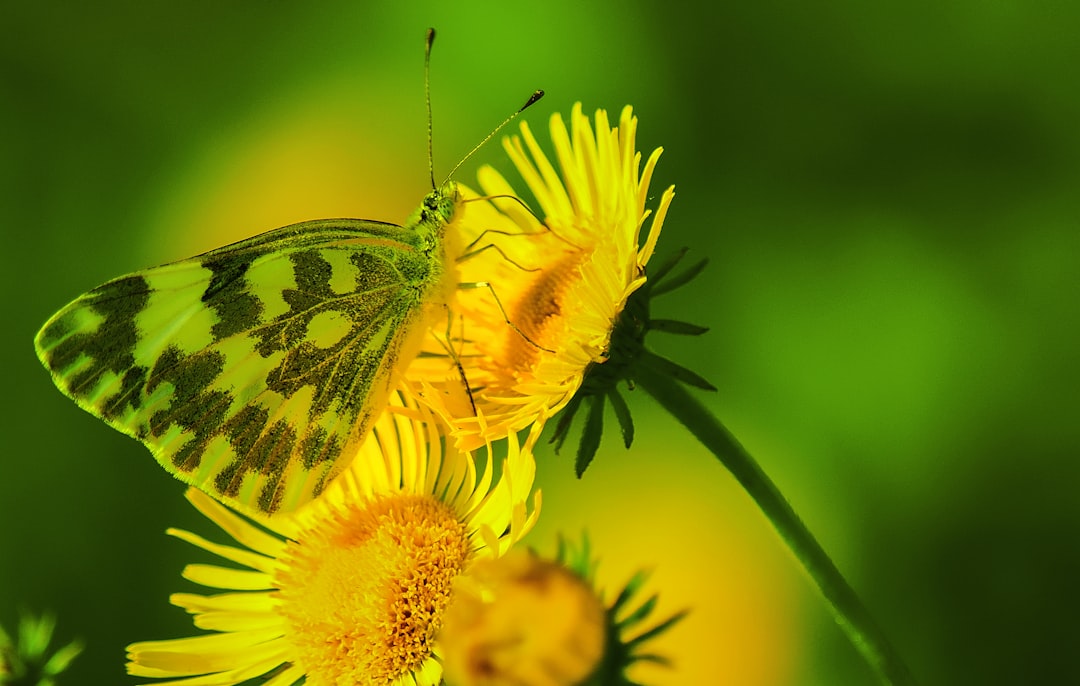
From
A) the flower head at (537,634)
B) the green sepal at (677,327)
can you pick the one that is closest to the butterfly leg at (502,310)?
the green sepal at (677,327)

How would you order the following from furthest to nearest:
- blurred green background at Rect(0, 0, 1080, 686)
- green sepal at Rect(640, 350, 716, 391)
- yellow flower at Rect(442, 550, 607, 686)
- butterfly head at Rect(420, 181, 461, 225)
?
1. blurred green background at Rect(0, 0, 1080, 686)
2. butterfly head at Rect(420, 181, 461, 225)
3. green sepal at Rect(640, 350, 716, 391)
4. yellow flower at Rect(442, 550, 607, 686)

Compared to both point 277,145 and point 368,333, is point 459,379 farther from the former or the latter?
point 277,145

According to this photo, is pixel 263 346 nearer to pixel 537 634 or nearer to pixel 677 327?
pixel 677 327

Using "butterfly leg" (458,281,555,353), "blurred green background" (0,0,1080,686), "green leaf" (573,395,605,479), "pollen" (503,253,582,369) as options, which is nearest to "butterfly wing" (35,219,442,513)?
"butterfly leg" (458,281,555,353)

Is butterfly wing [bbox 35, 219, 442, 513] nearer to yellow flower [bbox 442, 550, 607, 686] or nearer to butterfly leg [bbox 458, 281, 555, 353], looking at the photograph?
butterfly leg [bbox 458, 281, 555, 353]

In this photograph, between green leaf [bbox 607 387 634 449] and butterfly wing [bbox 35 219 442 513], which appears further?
butterfly wing [bbox 35 219 442 513]

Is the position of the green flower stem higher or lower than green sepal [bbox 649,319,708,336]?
lower

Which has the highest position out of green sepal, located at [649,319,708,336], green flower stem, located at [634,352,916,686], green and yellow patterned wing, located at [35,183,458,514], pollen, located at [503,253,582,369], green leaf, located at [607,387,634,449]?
green and yellow patterned wing, located at [35,183,458,514]
